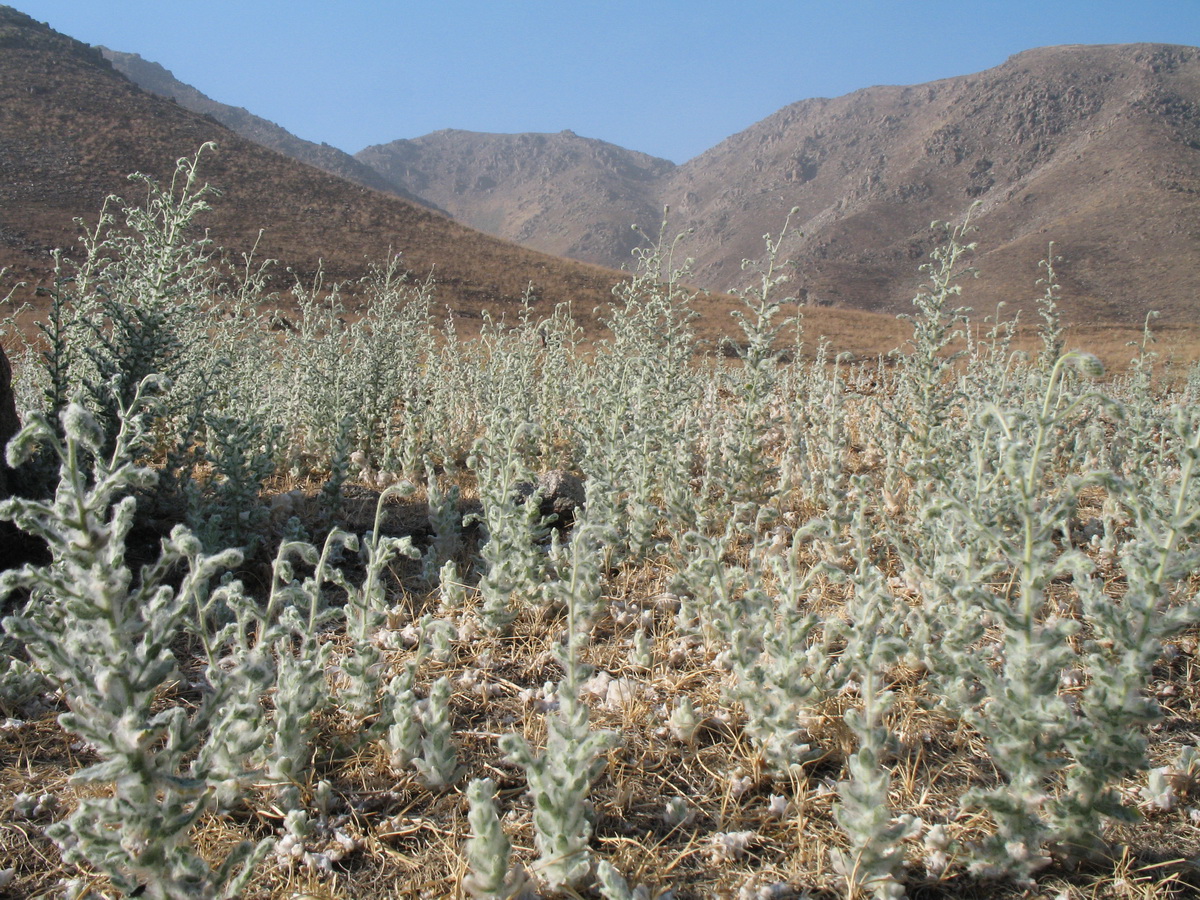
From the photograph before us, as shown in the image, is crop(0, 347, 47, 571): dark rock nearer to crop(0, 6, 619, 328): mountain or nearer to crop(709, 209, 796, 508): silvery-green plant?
crop(709, 209, 796, 508): silvery-green plant

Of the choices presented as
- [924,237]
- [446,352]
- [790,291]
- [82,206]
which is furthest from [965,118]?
[446,352]

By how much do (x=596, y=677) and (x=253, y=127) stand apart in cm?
17345

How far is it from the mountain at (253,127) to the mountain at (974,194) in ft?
138

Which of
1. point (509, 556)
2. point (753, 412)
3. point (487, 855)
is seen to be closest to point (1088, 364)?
point (487, 855)

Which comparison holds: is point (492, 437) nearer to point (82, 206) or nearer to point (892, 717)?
point (892, 717)

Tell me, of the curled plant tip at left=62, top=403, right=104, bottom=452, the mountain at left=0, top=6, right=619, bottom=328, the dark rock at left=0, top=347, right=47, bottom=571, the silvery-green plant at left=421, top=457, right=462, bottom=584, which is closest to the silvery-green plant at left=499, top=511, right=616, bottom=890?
the curled plant tip at left=62, top=403, right=104, bottom=452

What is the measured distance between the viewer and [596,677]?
294 centimetres

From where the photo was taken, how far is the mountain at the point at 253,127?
135 metres

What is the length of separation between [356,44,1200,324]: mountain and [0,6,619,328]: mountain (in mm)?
20628

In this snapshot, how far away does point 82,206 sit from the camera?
117ft

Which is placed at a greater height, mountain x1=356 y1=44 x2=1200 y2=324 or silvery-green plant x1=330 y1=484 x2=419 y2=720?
mountain x1=356 y1=44 x2=1200 y2=324

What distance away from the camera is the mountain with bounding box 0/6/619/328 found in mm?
35750

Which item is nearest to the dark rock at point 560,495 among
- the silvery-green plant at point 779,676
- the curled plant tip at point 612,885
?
the silvery-green plant at point 779,676

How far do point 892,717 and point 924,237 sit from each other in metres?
120
